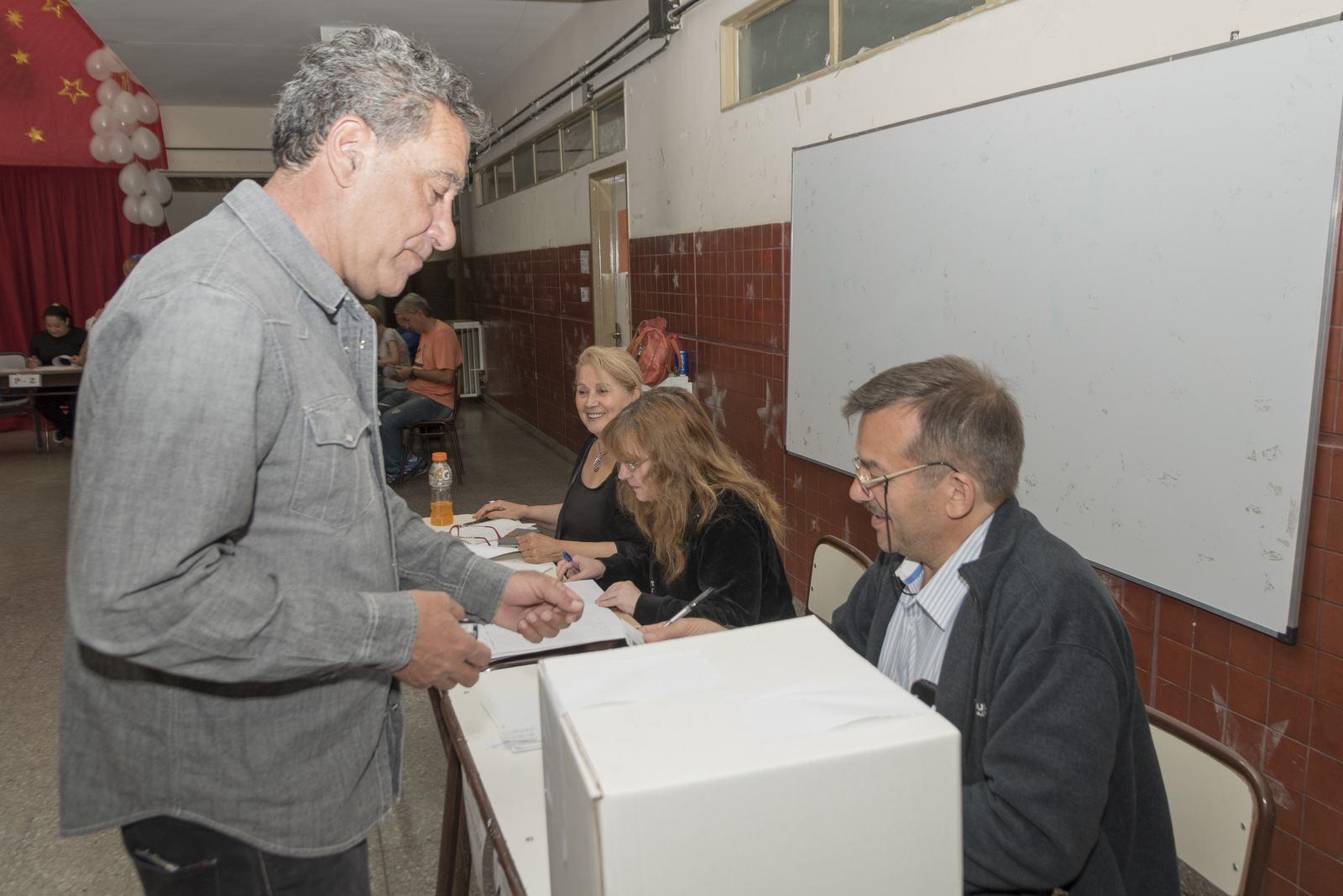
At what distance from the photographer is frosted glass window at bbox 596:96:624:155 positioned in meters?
5.64

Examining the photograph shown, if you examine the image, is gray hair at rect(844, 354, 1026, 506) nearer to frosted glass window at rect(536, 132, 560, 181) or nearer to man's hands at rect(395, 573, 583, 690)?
man's hands at rect(395, 573, 583, 690)

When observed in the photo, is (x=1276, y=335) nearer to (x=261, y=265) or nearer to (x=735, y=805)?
(x=735, y=805)

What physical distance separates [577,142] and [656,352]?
8.95 feet

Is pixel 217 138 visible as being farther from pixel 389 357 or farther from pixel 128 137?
pixel 389 357

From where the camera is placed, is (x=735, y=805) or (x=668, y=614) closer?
(x=735, y=805)

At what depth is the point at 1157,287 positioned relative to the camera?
2062mm


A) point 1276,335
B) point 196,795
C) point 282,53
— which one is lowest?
point 196,795

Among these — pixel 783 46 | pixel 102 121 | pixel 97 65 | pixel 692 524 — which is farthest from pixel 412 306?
pixel 692 524

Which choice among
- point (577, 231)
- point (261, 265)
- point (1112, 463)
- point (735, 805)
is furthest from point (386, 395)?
point (735, 805)

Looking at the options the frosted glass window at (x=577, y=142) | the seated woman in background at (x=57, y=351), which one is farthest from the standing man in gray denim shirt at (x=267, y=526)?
the seated woman in background at (x=57, y=351)

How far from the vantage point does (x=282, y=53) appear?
734 cm

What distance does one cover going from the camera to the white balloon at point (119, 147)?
8602mm

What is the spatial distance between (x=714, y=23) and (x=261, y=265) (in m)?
Result: 3.68

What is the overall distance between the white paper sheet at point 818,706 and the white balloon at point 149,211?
10.3 m
